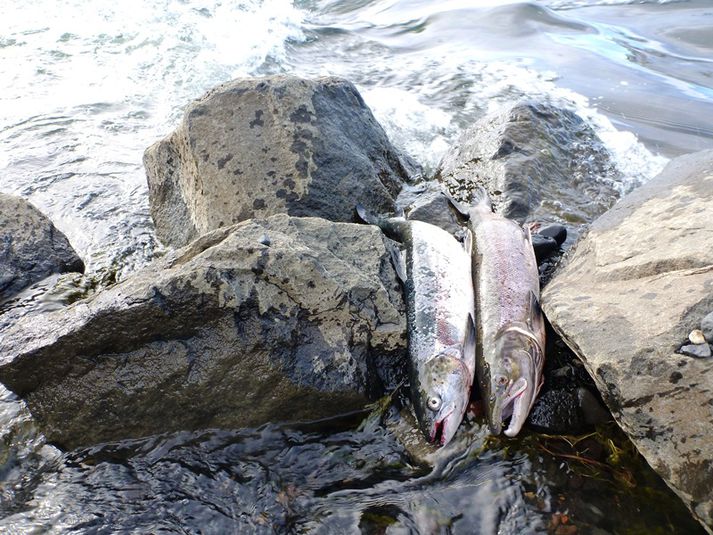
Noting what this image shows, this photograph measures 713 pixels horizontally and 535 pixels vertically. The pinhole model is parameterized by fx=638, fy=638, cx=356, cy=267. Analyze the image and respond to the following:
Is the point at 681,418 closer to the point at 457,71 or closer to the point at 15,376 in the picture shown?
the point at 15,376

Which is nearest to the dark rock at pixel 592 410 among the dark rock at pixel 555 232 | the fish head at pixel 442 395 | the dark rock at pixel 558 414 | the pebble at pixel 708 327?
the dark rock at pixel 558 414

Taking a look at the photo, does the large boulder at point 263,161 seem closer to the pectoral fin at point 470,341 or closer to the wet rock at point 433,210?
the wet rock at point 433,210

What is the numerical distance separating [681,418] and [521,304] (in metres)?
1.46

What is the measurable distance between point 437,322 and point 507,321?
455 mm

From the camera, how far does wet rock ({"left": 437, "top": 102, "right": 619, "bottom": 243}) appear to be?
19.6 feet

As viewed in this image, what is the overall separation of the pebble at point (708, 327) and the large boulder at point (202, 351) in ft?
6.20

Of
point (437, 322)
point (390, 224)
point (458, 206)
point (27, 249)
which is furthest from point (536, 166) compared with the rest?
point (27, 249)

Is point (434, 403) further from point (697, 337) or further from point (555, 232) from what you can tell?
point (555, 232)

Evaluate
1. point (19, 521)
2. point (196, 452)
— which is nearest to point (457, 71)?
point (196, 452)

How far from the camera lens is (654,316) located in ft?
10.6

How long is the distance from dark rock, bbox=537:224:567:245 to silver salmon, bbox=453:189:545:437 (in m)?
0.26

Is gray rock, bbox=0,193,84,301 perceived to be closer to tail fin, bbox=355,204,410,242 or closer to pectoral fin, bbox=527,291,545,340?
tail fin, bbox=355,204,410,242

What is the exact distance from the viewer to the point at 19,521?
3408 millimetres

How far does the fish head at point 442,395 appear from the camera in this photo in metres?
3.73
